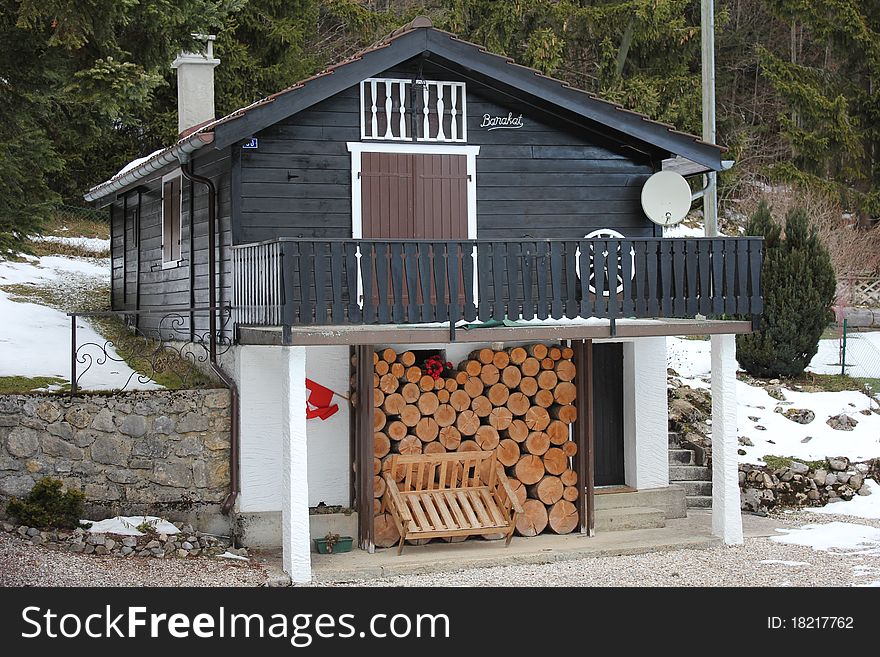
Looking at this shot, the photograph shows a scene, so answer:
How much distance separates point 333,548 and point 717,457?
4.57 m

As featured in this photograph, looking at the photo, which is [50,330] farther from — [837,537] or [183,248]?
[837,537]

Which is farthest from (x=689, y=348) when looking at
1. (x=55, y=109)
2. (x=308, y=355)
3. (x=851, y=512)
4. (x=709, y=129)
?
(x=55, y=109)

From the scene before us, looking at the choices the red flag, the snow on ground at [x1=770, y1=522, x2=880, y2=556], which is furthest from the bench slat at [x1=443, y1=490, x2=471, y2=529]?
the snow on ground at [x1=770, y1=522, x2=880, y2=556]

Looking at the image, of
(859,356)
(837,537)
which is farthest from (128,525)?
(859,356)

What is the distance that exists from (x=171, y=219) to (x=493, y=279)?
19.0 ft

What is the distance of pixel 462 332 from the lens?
11898mm

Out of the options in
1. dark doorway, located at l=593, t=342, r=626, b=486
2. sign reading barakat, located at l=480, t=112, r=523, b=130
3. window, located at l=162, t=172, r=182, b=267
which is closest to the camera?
sign reading barakat, located at l=480, t=112, r=523, b=130

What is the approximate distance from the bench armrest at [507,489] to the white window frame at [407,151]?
2046 millimetres

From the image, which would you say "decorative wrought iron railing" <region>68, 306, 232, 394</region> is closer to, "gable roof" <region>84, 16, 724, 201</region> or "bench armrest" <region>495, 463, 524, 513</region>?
"gable roof" <region>84, 16, 724, 201</region>

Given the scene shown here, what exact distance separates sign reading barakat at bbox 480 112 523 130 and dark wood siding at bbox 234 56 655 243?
5 centimetres

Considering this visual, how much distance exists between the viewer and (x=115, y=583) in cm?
1052

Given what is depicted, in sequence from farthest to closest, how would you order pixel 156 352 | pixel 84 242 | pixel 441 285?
pixel 84 242 < pixel 156 352 < pixel 441 285

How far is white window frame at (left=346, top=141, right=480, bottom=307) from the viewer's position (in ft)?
44.5
